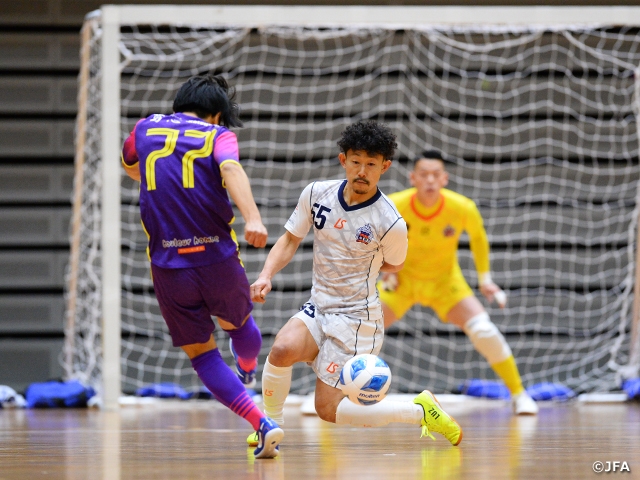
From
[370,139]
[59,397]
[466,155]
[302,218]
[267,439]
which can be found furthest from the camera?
[466,155]

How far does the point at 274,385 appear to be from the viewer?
3898 millimetres

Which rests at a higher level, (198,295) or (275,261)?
(275,261)

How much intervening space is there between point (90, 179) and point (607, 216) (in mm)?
4559

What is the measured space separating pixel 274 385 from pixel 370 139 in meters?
1.14

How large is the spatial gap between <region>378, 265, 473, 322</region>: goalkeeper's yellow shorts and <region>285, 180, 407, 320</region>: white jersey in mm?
2135

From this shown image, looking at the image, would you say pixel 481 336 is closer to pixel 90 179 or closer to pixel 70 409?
pixel 70 409

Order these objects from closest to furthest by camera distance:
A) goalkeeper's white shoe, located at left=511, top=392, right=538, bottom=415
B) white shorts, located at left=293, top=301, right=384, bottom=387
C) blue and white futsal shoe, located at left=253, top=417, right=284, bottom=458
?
1. blue and white futsal shoe, located at left=253, top=417, right=284, bottom=458
2. white shorts, located at left=293, top=301, right=384, bottom=387
3. goalkeeper's white shoe, located at left=511, top=392, right=538, bottom=415

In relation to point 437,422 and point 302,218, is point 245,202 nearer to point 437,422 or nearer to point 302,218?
point 302,218

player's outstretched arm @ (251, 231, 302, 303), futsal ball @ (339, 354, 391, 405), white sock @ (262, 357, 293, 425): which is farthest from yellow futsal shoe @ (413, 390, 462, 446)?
player's outstretched arm @ (251, 231, 302, 303)

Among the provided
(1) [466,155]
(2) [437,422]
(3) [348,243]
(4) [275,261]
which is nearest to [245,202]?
(4) [275,261]

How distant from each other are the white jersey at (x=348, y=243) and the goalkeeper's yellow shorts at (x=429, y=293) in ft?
7.01

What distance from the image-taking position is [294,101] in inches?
322

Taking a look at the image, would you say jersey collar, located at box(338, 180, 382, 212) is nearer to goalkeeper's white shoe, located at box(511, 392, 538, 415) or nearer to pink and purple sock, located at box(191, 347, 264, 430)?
pink and purple sock, located at box(191, 347, 264, 430)

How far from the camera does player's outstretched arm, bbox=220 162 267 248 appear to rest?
324 centimetres
